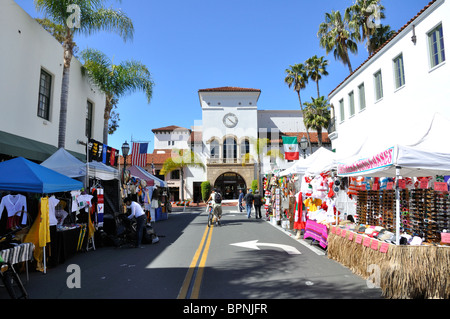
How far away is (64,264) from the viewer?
738 cm

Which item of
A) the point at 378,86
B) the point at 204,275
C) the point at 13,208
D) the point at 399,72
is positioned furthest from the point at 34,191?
the point at 378,86

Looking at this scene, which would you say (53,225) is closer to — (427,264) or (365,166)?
(365,166)

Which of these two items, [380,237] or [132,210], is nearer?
[380,237]

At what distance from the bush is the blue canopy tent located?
31.8 m

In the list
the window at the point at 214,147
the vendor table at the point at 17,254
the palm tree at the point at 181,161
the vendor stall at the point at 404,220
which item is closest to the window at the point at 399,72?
the vendor stall at the point at 404,220

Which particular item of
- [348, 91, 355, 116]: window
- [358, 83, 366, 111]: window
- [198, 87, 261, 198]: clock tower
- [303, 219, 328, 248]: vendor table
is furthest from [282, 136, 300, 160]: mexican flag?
[198, 87, 261, 198]: clock tower

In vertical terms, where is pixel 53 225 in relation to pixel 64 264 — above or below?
above

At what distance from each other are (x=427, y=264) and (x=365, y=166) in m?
2.26

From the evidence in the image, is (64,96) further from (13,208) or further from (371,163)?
(371,163)

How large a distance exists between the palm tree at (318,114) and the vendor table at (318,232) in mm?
25641

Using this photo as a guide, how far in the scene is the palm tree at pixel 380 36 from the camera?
75.9ft

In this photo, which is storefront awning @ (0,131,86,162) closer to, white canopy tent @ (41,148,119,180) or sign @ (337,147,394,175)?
white canopy tent @ (41,148,119,180)

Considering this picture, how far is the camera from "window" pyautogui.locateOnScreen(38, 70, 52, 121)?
1334cm

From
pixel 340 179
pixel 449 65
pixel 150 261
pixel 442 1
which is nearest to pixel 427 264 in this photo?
pixel 340 179
